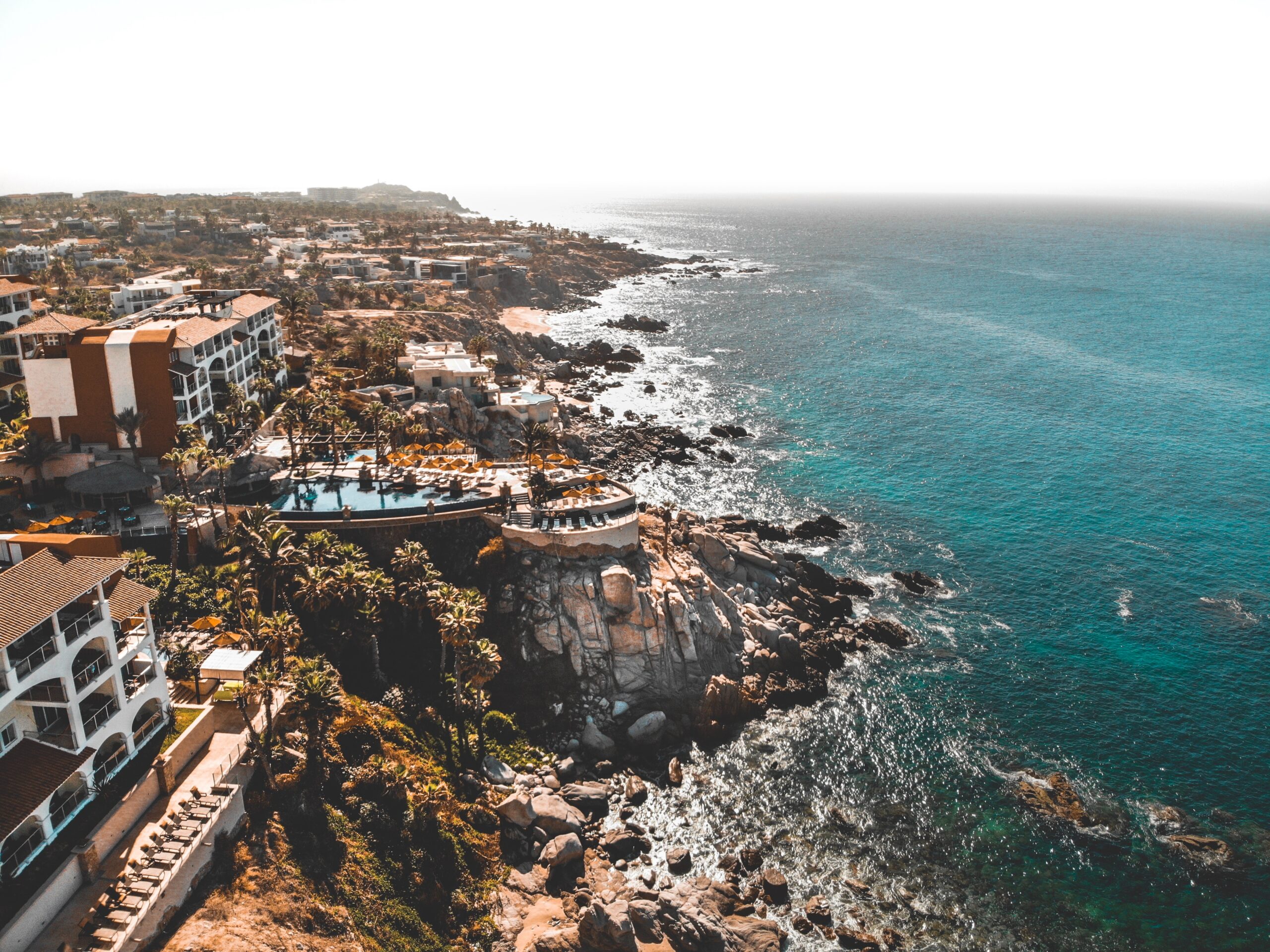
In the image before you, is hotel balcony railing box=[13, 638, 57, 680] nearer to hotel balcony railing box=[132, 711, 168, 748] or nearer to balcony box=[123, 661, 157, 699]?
balcony box=[123, 661, 157, 699]

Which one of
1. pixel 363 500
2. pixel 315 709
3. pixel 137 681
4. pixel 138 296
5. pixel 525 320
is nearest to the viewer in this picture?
pixel 137 681

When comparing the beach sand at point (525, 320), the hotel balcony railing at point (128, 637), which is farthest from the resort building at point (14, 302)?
the beach sand at point (525, 320)

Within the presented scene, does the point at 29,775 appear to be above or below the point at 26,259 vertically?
below

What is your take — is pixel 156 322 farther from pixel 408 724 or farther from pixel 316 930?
pixel 316 930

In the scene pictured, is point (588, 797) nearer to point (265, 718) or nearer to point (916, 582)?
point (265, 718)

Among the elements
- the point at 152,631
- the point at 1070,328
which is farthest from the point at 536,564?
the point at 1070,328

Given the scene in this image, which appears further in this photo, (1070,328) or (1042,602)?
(1070,328)

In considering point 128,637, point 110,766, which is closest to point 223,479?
point 128,637
